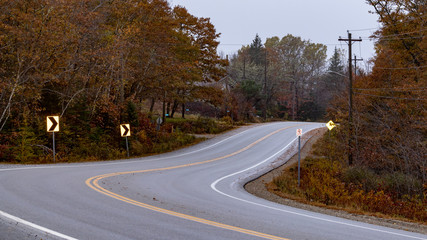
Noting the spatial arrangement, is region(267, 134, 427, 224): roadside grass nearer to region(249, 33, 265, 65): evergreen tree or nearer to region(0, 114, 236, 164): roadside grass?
region(0, 114, 236, 164): roadside grass

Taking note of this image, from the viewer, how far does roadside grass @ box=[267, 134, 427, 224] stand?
49.1ft

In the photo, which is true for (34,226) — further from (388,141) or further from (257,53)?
(257,53)

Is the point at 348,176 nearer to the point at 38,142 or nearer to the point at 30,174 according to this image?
the point at 30,174

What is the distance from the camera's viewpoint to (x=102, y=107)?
2606cm

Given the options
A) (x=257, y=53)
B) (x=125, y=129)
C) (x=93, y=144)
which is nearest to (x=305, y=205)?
(x=125, y=129)

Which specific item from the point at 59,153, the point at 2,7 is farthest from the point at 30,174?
the point at 2,7

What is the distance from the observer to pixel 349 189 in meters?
20.1

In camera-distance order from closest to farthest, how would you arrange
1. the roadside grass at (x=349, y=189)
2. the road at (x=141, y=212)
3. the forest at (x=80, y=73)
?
the road at (x=141, y=212) < the roadside grass at (x=349, y=189) < the forest at (x=80, y=73)

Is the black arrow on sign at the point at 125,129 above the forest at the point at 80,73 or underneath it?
underneath

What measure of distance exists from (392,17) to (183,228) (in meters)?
29.0

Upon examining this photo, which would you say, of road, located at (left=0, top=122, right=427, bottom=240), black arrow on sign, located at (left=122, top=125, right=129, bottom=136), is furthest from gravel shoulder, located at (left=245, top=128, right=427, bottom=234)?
black arrow on sign, located at (left=122, top=125, right=129, bottom=136)

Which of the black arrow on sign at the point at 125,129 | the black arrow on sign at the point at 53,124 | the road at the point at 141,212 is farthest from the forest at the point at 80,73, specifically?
the road at the point at 141,212

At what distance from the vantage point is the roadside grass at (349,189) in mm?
14969

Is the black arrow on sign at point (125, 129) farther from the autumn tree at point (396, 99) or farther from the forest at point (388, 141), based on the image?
the autumn tree at point (396, 99)
